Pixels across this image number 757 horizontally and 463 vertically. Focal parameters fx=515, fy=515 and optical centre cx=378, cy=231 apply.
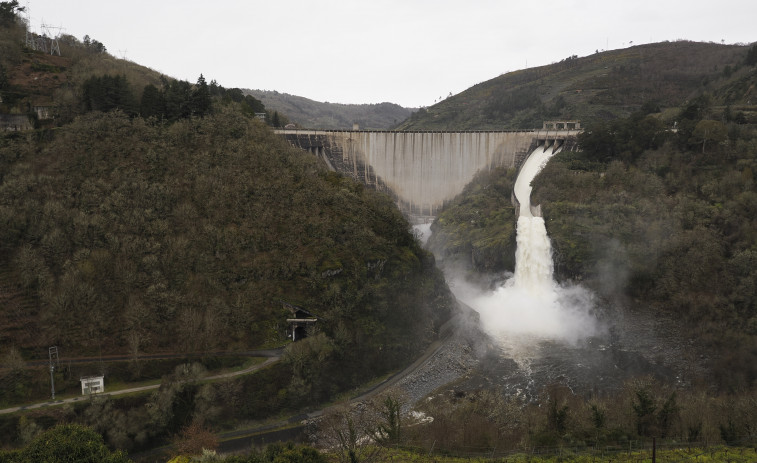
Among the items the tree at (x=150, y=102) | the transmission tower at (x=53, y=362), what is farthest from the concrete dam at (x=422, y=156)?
the transmission tower at (x=53, y=362)

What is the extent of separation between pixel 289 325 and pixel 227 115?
23.8 meters

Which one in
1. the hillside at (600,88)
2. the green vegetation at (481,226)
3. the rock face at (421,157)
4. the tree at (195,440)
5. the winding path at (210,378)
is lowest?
the tree at (195,440)

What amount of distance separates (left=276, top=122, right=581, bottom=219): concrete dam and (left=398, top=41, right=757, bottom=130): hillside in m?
24.6

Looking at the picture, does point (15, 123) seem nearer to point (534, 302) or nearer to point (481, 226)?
point (481, 226)

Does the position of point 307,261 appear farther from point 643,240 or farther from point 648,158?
point 648,158

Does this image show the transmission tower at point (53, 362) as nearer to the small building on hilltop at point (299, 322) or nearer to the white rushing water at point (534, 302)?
the small building on hilltop at point (299, 322)

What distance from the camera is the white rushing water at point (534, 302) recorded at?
43.7 metres

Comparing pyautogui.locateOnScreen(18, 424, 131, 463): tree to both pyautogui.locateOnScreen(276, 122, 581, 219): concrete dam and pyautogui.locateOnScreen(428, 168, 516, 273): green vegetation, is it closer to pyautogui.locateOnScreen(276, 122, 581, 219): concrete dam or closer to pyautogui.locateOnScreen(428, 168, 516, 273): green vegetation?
pyautogui.locateOnScreen(428, 168, 516, 273): green vegetation

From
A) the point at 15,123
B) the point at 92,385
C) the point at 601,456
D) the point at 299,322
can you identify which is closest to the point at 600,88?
the point at 299,322

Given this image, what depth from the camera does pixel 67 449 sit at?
784 inches

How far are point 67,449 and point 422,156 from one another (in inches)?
2132

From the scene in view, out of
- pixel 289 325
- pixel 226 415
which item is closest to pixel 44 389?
pixel 226 415

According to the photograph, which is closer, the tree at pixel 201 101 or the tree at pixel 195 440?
the tree at pixel 195 440

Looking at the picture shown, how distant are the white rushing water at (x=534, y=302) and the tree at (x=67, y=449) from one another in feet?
99.0
